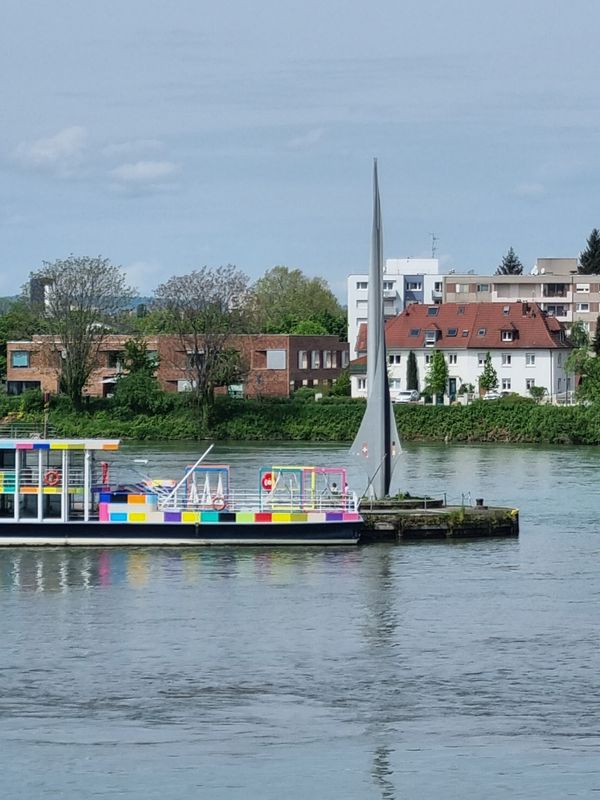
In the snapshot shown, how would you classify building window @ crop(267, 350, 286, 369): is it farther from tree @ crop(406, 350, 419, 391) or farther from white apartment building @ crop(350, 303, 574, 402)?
tree @ crop(406, 350, 419, 391)

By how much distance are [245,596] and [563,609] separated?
23.5 feet

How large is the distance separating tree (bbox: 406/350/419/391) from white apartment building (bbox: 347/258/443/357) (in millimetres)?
32423

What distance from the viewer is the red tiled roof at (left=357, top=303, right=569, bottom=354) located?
111 m

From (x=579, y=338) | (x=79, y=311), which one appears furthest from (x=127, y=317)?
(x=579, y=338)

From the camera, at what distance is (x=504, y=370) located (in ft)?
362

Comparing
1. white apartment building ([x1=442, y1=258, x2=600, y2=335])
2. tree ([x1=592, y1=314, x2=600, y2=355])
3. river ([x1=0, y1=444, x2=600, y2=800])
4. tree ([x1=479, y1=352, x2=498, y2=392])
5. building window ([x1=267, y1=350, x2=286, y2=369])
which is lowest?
river ([x1=0, y1=444, x2=600, y2=800])

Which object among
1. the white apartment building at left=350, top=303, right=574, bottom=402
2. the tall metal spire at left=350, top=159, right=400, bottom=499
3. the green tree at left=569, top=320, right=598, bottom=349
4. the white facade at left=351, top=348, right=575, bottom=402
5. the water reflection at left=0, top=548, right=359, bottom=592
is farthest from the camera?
the green tree at left=569, top=320, right=598, bottom=349

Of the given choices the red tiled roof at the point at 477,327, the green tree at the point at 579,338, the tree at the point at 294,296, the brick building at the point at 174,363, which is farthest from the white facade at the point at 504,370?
the tree at the point at 294,296

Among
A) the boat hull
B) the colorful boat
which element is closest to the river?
the boat hull

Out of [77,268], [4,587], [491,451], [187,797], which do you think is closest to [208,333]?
[77,268]

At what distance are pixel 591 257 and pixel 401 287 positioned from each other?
64.9 ft

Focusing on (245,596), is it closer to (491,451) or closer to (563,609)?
(563,609)

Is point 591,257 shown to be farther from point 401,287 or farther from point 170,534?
point 170,534

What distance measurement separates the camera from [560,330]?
11306 centimetres
